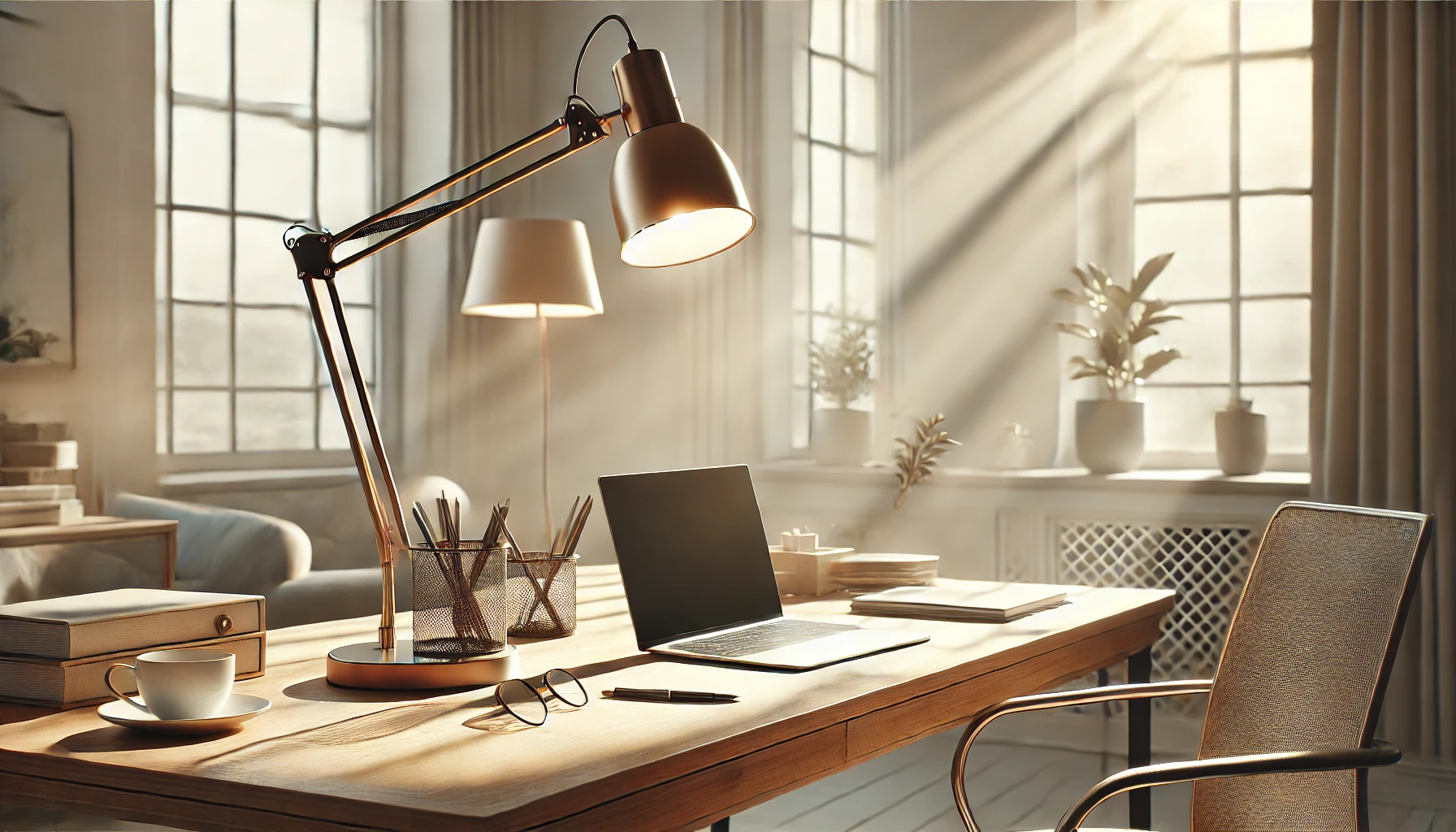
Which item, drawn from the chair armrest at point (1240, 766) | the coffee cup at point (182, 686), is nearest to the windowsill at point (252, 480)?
the coffee cup at point (182, 686)

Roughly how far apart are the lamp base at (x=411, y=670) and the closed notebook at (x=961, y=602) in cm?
78

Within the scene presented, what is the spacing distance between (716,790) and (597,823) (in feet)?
0.63

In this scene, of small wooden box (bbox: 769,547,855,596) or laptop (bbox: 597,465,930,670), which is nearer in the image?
laptop (bbox: 597,465,930,670)

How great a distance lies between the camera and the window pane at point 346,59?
4922 mm

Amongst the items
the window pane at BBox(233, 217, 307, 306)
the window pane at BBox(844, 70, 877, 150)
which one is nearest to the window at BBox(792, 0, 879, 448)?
the window pane at BBox(844, 70, 877, 150)

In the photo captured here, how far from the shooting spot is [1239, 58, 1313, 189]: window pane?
4.08 m

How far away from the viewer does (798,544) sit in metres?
2.38

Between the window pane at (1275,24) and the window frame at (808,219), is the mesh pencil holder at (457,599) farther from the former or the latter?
the window pane at (1275,24)

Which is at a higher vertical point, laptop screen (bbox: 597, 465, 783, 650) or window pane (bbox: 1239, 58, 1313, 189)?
window pane (bbox: 1239, 58, 1313, 189)

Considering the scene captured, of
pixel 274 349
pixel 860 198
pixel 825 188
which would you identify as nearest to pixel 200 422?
pixel 274 349

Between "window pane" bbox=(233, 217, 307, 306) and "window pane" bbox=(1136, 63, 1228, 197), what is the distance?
9.80 ft

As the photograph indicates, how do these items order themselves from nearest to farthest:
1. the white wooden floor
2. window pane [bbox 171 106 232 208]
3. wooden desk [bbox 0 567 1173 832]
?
wooden desk [bbox 0 567 1173 832] < the white wooden floor < window pane [bbox 171 106 232 208]

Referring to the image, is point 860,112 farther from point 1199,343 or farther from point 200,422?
point 200,422

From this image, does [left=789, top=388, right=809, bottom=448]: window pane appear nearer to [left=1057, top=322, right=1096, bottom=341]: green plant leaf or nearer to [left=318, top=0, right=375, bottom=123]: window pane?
[left=1057, top=322, right=1096, bottom=341]: green plant leaf
